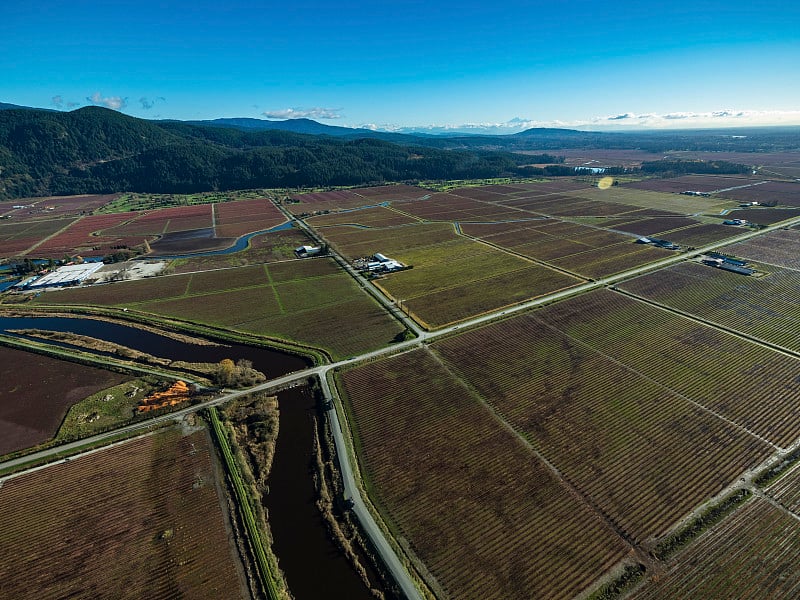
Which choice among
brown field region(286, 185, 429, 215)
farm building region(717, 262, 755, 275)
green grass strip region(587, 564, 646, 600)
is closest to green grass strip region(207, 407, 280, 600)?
green grass strip region(587, 564, 646, 600)

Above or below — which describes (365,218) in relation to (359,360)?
above

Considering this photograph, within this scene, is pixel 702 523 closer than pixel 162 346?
Yes

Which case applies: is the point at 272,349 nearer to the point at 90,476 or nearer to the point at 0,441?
the point at 90,476

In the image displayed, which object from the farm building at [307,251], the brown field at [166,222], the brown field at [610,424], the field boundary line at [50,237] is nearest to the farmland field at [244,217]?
the brown field at [166,222]

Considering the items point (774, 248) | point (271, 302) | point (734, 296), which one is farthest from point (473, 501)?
point (774, 248)

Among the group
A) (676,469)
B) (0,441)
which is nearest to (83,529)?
(0,441)

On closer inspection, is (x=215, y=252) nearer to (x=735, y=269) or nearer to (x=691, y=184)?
(x=735, y=269)
